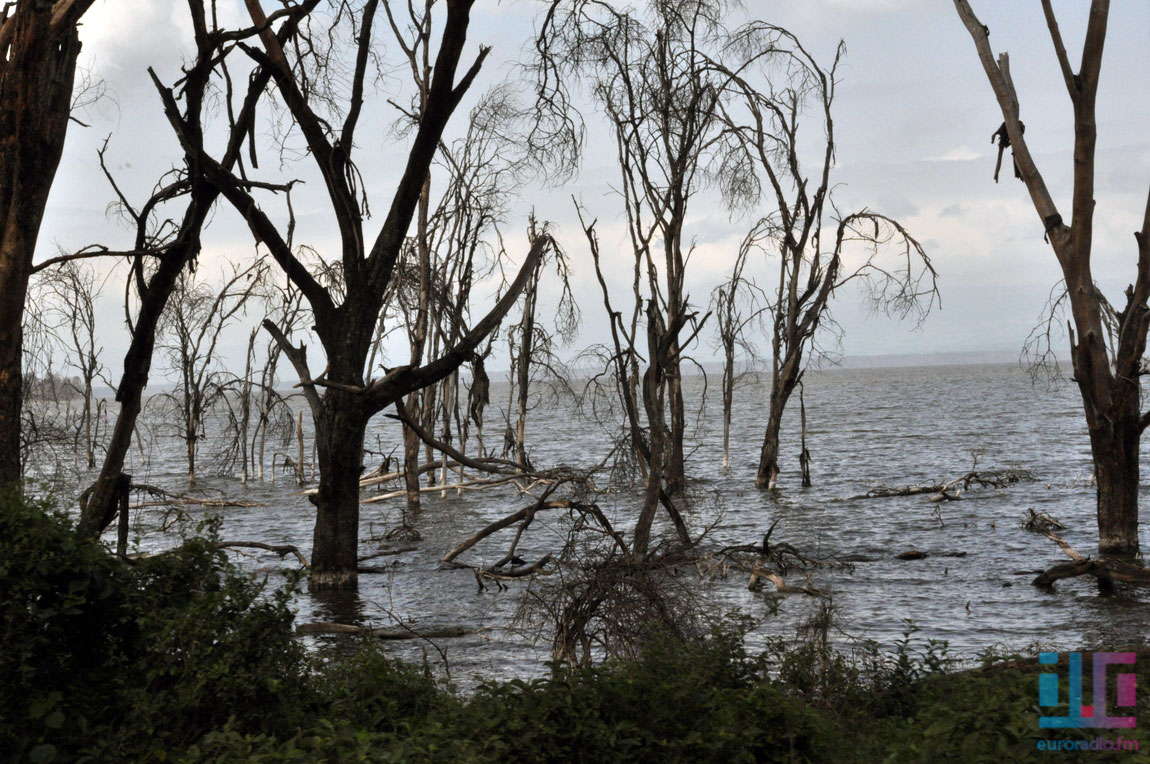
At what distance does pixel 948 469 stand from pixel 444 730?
28454 millimetres

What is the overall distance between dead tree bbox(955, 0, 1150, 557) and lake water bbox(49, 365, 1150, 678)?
1.56 m

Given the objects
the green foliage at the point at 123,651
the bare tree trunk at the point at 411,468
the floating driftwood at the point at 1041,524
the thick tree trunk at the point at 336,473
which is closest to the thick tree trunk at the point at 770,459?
the floating driftwood at the point at 1041,524

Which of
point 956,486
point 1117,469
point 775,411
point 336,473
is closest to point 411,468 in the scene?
point 775,411

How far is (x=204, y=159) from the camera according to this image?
9.51 metres

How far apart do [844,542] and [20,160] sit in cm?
1391

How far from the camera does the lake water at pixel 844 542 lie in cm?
1058

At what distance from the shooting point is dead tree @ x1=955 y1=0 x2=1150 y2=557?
12.6 m

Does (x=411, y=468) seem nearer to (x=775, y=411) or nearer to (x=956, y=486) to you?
(x=775, y=411)

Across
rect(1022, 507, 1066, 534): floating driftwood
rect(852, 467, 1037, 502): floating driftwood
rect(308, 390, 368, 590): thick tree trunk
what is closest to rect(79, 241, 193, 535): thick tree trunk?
rect(308, 390, 368, 590): thick tree trunk

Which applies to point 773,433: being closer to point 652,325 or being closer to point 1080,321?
point 1080,321

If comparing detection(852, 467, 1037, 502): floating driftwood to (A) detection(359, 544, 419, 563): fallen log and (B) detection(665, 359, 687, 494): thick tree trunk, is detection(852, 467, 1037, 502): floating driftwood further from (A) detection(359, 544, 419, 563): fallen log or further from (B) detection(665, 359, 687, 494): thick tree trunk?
(A) detection(359, 544, 419, 563): fallen log

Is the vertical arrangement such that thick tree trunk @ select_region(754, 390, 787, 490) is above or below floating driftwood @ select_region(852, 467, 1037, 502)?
above

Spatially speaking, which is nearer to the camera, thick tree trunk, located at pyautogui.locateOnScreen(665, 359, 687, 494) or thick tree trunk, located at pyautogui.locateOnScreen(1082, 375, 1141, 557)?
thick tree trunk, located at pyautogui.locateOnScreen(1082, 375, 1141, 557)

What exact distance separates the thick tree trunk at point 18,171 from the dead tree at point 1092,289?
11.0 m
